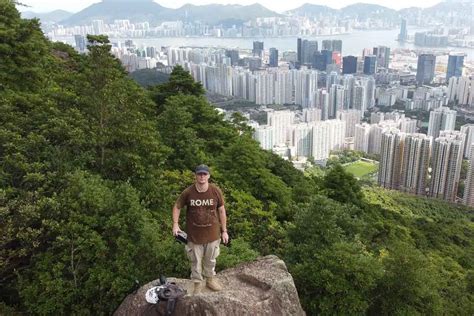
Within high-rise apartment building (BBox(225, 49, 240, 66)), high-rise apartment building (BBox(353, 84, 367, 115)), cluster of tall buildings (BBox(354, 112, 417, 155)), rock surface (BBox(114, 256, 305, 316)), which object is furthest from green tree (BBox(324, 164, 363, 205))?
high-rise apartment building (BBox(225, 49, 240, 66))

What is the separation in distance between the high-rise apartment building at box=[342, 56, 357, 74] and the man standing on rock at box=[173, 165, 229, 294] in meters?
82.9

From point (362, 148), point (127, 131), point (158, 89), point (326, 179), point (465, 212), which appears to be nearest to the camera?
point (127, 131)

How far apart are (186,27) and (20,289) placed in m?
157

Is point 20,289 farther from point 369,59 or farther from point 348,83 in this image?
point 369,59

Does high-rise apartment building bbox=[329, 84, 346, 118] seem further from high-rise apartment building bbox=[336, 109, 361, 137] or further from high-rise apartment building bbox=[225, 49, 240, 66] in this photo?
high-rise apartment building bbox=[225, 49, 240, 66]

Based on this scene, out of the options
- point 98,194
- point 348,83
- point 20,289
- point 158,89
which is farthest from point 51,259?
point 348,83

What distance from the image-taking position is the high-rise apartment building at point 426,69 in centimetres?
7606

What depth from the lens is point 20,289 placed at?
4535 mm

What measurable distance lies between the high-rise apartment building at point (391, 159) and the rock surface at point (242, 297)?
30.5 m

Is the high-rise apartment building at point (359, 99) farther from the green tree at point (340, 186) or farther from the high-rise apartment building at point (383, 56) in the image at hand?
the green tree at point (340, 186)

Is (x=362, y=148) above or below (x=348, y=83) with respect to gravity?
below

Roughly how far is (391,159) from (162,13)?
161436 millimetres

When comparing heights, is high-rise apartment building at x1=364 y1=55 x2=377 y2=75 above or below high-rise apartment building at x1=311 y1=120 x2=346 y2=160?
above

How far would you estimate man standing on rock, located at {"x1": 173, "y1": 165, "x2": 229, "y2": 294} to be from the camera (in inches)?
149
